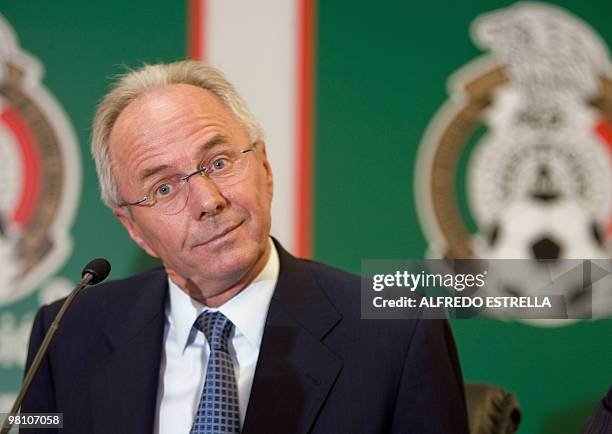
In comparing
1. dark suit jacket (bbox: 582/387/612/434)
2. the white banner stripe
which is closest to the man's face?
the white banner stripe

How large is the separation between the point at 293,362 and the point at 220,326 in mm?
185

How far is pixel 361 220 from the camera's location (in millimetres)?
2344

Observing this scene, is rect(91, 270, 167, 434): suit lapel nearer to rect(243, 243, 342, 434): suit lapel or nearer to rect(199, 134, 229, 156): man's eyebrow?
rect(243, 243, 342, 434): suit lapel

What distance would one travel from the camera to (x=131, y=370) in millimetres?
1731

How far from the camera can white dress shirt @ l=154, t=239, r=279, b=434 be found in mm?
1661

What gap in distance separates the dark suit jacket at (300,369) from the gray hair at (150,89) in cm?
31

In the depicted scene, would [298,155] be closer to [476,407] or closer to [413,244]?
[413,244]

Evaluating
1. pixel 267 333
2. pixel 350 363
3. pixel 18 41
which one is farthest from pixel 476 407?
pixel 18 41

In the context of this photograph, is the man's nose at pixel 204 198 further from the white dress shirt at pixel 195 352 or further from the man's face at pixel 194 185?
the white dress shirt at pixel 195 352

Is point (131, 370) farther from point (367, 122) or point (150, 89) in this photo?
point (367, 122)

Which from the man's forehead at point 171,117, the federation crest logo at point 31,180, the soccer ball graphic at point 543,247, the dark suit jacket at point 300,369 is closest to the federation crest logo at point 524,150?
the soccer ball graphic at point 543,247

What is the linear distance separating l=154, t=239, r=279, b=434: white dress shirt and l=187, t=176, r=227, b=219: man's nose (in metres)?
0.23

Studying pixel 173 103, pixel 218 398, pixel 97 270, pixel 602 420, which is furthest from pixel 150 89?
pixel 602 420

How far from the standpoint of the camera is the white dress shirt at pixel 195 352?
1661 mm
